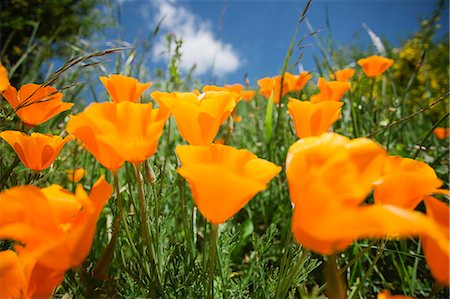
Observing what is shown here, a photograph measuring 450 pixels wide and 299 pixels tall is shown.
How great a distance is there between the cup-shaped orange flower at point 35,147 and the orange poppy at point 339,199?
482mm

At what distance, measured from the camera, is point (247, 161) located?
0.58 metres

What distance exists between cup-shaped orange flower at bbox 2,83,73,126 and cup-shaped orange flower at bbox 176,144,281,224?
17.6 inches

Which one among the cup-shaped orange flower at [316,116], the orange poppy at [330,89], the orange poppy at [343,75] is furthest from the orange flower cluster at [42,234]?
the orange poppy at [343,75]

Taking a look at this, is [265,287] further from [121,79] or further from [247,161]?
[121,79]

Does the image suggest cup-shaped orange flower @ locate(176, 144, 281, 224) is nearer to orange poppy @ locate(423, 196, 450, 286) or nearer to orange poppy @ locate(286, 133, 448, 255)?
orange poppy @ locate(286, 133, 448, 255)

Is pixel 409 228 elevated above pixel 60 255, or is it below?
above

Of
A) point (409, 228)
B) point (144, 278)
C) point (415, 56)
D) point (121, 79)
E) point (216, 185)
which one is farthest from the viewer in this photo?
point (415, 56)

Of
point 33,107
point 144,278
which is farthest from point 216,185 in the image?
point 33,107

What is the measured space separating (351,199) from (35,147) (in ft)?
2.00

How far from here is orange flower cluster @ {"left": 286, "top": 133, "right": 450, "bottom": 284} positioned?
0.36m

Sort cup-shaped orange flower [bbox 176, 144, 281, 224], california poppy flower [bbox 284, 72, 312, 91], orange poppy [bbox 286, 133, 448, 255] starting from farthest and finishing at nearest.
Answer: california poppy flower [bbox 284, 72, 312, 91] → cup-shaped orange flower [bbox 176, 144, 281, 224] → orange poppy [bbox 286, 133, 448, 255]

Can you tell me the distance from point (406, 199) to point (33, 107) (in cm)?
81

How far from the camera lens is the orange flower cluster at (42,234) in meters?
0.42

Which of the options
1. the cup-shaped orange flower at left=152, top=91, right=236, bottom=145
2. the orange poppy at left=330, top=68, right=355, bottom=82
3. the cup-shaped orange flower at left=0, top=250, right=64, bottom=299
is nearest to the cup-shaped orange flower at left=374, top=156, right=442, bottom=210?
the cup-shaped orange flower at left=152, top=91, right=236, bottom=145
